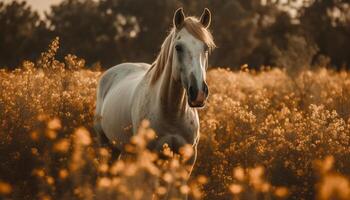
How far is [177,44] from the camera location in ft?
16.1

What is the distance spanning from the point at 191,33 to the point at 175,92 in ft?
2.07

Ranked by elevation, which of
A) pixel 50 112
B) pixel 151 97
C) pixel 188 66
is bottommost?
pixel 50 112

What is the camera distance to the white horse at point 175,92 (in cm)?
472

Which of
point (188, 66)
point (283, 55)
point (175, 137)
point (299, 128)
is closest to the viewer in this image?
point (188, 66)

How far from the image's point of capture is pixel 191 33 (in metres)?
4.94

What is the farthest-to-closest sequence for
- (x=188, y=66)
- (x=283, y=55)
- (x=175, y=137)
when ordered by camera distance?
1. (x=283, y=55)
2. (x=175, y=137)
3. (x=188, y=66)

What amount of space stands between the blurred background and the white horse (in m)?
23.2

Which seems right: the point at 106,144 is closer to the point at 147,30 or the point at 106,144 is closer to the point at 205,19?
the point at 205,19

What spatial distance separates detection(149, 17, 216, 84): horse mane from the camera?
495 cm

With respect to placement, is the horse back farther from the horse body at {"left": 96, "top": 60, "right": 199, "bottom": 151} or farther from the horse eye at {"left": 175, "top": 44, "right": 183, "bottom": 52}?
the horse eye at {"left": 175, "top": 44, "right": 183, "bottom": 52}

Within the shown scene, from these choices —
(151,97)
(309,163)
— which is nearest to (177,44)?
(151,97)

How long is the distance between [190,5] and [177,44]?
98.4ft

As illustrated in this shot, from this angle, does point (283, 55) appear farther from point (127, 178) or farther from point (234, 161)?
point (127, 178)

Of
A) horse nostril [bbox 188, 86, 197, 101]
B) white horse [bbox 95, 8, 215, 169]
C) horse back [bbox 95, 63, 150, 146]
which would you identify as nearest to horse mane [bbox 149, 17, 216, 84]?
white horse [bbox 95, 8, 215, 169]
